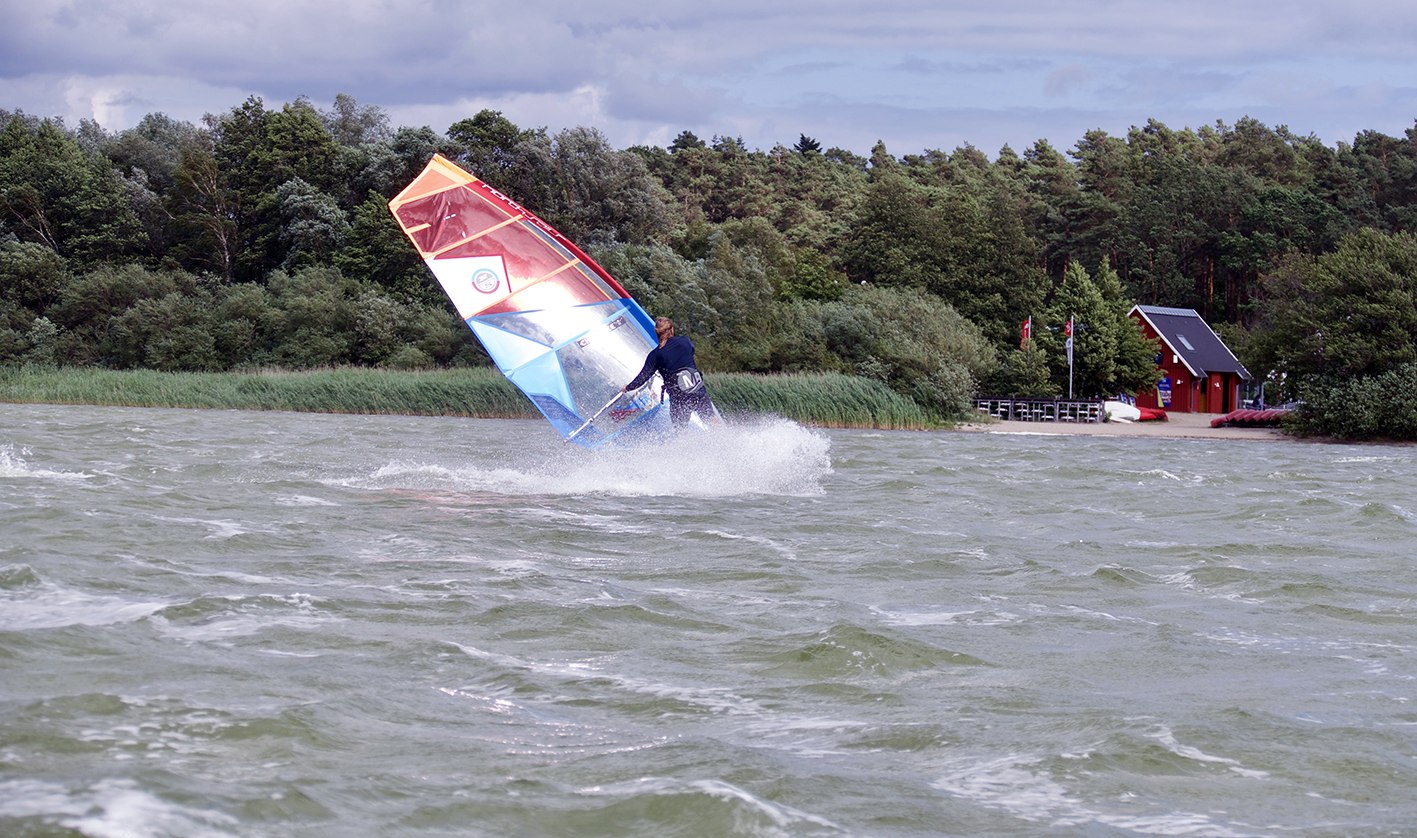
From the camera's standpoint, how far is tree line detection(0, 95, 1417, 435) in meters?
36.4

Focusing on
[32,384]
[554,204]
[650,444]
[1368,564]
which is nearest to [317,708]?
[1368,564]

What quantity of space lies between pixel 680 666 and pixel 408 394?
85.4 ft

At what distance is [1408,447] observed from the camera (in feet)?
89.0

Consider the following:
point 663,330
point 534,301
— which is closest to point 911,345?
point 534,301

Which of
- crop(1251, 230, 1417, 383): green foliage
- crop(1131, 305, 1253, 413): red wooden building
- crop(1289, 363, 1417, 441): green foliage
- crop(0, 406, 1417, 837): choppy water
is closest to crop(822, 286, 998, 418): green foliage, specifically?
crop(1131, 305, 1253, 413): red wooden building

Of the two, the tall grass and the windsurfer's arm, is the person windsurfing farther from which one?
the tall grass

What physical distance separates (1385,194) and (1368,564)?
156ft

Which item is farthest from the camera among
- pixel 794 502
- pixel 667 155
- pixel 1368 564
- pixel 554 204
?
pixel 667 155

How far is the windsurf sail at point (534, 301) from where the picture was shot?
1262 cm

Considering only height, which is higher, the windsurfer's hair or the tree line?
the tree line

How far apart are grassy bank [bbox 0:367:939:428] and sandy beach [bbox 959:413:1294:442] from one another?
1.78 meters

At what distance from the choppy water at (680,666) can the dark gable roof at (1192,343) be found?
30729mm

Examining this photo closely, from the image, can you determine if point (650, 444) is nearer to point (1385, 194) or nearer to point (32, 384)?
point (32, 384)

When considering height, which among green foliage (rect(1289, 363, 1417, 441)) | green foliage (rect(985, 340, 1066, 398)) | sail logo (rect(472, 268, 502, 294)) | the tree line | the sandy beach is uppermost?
the tree line
